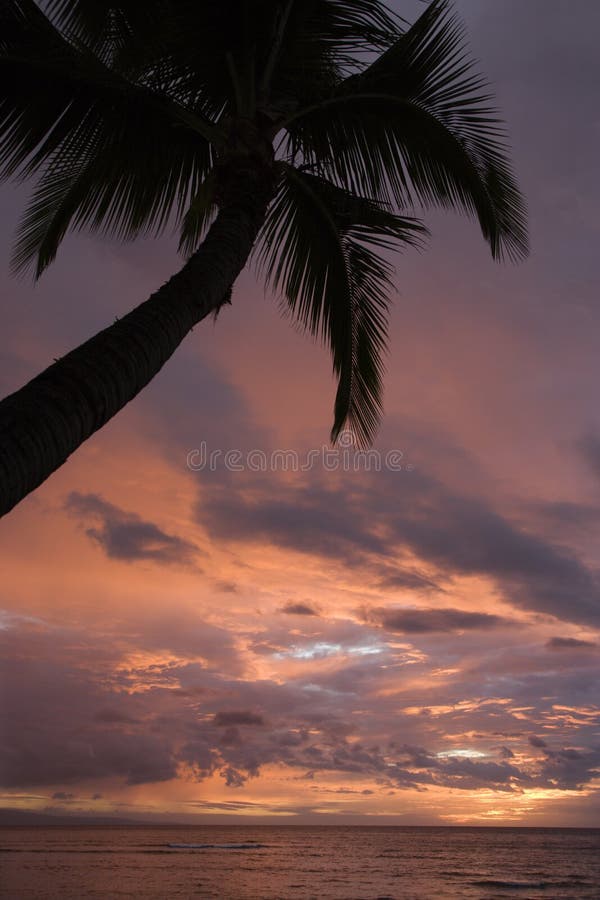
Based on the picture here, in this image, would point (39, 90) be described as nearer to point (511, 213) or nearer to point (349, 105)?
point (349, 105)

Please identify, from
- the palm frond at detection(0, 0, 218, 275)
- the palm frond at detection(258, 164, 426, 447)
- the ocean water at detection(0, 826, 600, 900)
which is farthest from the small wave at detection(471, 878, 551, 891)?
the palm frond at detection(0, 0, 218, 275)

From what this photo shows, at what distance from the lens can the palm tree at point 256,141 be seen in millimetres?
4867

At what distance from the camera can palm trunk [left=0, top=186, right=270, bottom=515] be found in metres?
2.55

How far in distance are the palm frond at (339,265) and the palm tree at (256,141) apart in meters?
0.02

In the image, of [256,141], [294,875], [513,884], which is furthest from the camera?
[294,875]

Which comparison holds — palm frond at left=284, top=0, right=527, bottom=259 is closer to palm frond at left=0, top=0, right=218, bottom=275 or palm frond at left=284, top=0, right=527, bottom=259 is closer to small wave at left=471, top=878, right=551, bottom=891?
palm frond at left=0, top=0, right=218, bottom=275

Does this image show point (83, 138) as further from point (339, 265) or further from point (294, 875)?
point (294, 875)

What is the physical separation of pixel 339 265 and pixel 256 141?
1.81m

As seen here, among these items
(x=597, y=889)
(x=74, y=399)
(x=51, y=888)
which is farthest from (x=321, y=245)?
(x=597, y=889)

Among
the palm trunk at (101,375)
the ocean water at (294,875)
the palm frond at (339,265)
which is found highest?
the palm frond at (339,265)

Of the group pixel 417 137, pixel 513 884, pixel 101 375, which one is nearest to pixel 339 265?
pixel 417 137

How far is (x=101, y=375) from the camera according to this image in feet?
9.98

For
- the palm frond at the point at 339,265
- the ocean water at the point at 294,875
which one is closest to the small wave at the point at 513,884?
the ocean water at the point at 294,875

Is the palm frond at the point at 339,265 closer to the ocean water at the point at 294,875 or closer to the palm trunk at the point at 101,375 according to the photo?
the palm trunk at the point at 101,375
